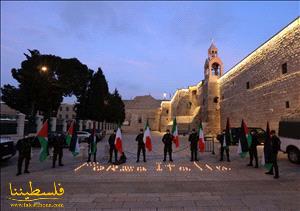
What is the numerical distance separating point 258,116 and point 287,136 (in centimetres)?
1465

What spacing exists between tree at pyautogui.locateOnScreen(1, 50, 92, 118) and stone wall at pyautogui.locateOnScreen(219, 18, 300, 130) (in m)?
23.8

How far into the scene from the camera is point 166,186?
8141 mm

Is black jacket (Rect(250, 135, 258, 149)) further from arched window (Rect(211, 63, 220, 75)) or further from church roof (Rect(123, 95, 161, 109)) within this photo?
church roof (Rect(123, 95, 161, 109))

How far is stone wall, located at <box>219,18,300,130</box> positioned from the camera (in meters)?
20.5

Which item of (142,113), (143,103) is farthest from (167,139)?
(143,103)

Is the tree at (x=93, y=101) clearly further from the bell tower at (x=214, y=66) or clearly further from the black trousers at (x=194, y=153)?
the black trousers at (x=194, y=153)

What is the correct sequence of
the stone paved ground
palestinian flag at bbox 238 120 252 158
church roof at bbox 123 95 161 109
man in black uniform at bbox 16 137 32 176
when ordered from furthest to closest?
church roof at bbox 123 95 161 109 → palestinian flag at bbox 238 120 252 158 → man in black uniform at bbox 16 137 32 176 → the stone paved ground

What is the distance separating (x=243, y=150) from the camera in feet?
40.6

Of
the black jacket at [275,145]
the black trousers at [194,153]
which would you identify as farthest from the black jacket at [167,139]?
the black jacket at [275,145]

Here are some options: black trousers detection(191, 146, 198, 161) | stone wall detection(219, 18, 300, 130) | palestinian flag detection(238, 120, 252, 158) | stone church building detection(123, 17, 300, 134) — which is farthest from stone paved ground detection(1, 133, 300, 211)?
stone church building detection(123, 17, 300, 134)

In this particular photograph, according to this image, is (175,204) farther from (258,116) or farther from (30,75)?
(30,75)

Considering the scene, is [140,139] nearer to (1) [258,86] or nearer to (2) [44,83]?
(1) [258,86]

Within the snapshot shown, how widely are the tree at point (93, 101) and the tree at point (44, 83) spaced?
2.30 metres

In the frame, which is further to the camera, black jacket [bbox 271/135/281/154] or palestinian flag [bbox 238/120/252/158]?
palestinian flag [bbox 238/120/252/158]
